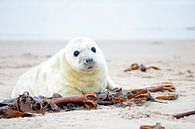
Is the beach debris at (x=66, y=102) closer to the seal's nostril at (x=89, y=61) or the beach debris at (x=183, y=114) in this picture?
the seal's nostril at (x=89, y=61)

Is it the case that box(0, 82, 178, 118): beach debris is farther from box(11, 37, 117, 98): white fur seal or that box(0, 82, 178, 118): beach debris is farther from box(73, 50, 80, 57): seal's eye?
box(73, 50, 80, 57): seal's eye

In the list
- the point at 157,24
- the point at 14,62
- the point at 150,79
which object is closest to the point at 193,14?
the point at 157,24

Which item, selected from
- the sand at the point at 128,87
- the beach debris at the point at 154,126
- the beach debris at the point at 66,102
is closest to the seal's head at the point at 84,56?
the beach debris at the point at 66,102

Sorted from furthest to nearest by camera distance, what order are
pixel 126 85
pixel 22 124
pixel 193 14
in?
pixel 193 14 → pixel 126 85 → pixel 22 124

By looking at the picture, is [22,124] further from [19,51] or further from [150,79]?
[19,51]

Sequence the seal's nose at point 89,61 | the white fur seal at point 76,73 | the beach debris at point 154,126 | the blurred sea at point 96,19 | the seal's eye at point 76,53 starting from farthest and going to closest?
1. the blurred sea at point 96,19
2. the seal's eye at point 76,53
3. the white fur seal at point 76,73
4. the seal's nose at point 89,61
5. the beach debris at point 154,126

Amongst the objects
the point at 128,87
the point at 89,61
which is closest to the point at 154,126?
the point at 89,61

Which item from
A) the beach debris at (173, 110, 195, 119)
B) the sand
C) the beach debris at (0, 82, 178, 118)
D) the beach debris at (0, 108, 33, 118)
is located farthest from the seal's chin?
the beach debris at (173, 110, 195, 119)

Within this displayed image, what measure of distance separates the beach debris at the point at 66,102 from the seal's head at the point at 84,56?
431 millimetres

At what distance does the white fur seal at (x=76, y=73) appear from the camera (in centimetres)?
760

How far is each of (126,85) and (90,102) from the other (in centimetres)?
238

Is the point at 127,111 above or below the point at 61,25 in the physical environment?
below

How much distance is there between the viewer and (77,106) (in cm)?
662

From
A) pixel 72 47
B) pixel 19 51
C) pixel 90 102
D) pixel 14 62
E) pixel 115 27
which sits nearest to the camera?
pixel 90 102
